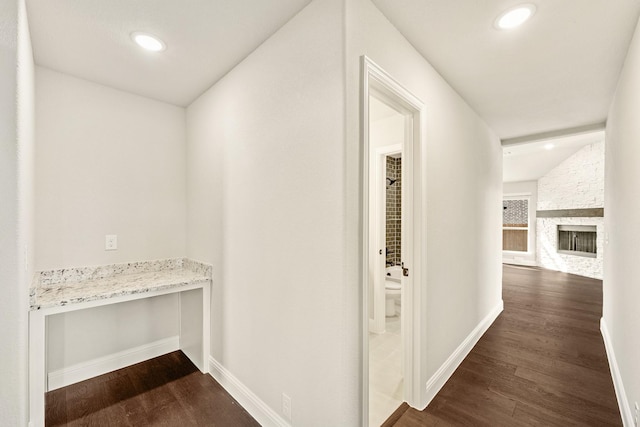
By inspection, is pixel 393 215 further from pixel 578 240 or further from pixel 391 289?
pixel 578 240

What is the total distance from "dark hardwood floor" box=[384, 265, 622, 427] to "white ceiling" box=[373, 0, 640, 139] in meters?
2.52

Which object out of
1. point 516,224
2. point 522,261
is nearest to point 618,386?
point 522,261

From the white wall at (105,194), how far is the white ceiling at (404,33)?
236 mm

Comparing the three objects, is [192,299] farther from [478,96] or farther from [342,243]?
[478,96]

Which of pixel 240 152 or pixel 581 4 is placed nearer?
Answer: pixel 581 4

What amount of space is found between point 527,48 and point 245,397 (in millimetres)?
3118

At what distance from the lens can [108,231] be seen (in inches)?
98.8

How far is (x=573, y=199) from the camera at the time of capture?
6973 millimetres

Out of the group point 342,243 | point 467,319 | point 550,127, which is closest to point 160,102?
point 342,243

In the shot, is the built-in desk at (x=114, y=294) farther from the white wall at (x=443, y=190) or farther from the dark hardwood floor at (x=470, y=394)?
the white wall at (x=443, y=190)

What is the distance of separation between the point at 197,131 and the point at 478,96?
2.72 meters

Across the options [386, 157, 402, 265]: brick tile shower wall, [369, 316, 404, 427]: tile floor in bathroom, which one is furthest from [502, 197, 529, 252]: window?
[369, 316, 404, 427]: tile floor in bathroom

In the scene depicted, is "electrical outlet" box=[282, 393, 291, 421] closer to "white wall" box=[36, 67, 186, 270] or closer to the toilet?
"white wall" box=[36, 67, 186, 270]

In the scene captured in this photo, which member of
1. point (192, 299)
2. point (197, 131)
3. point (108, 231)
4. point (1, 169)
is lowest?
point (192, 299)
